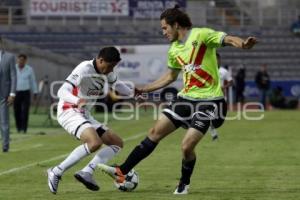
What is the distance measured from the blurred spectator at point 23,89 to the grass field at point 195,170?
1.70 ft

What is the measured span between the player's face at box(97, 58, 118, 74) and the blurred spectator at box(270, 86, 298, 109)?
32303mm

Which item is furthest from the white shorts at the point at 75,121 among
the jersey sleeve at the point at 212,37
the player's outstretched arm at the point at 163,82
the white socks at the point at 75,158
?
the jersey sleeve at the point at 212,37

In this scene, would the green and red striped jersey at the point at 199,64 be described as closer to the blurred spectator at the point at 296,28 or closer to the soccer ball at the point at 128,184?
the soccer ball at the point at 128,184

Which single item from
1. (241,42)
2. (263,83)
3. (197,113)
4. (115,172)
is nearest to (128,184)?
(115,172)

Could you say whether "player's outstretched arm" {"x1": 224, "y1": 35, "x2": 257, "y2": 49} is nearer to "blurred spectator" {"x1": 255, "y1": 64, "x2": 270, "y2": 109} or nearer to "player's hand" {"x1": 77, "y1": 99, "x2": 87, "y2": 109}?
"player's hand" {"x1": 77, "y1": 99, "x2": 87, "y2": 109}

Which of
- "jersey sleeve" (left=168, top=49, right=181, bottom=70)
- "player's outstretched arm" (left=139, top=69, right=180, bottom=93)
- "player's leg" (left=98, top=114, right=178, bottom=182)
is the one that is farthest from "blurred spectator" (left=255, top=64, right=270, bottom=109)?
"player's leg" (left=98, top=114, right=178, bottom=182)

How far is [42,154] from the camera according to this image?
18.3 meters

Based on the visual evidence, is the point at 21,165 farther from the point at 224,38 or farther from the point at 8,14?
the point at 8,14

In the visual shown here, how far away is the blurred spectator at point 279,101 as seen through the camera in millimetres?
43281

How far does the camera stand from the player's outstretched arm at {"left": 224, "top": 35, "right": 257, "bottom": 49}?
10.5 metres

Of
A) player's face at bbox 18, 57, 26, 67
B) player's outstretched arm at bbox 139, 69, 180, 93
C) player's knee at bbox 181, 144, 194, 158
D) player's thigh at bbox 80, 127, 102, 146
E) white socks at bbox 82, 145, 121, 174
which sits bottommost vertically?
player's face at bbox 18, 57, 26, 67

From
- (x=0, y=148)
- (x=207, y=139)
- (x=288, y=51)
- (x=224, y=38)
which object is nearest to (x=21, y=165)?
(x=0, y=148)

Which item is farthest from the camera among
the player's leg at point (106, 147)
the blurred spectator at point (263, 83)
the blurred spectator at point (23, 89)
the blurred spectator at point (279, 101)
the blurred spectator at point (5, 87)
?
the blurred spectator at point (279, 101)

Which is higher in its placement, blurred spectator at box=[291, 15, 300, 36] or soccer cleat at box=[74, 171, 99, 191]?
soccer cleat at box=[74, 171, 99, 191]
